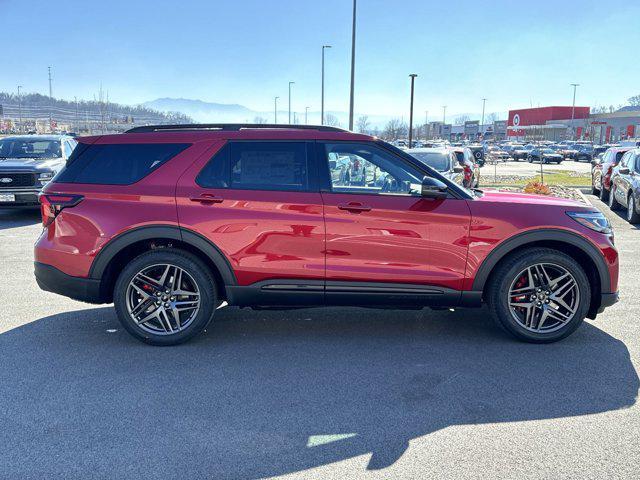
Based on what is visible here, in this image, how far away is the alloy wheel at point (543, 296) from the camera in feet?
15.6

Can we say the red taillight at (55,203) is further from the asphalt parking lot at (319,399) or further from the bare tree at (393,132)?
the bare tree at (393,132)

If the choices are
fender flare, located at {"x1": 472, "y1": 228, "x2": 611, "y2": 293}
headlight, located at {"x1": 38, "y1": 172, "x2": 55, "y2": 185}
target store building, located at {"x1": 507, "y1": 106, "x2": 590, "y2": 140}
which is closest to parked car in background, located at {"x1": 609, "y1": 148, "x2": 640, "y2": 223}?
fender flare, located at {"x1": 472, "y1": 228, "x2": 611, "y2": 293}

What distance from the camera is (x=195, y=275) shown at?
15.3ft

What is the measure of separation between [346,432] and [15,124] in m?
134

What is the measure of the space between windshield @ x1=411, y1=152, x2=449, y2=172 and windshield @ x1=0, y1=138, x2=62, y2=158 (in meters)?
8.54

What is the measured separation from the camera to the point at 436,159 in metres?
14.1

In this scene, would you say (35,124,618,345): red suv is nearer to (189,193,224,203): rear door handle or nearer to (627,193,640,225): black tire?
(189,193,224,203): rear door handle

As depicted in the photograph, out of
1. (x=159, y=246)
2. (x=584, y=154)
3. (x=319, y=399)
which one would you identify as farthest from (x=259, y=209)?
(x=584, y=154)

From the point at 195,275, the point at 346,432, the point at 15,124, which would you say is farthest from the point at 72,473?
the point at 15,124

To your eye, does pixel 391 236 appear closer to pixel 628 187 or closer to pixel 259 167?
pixel 259 167

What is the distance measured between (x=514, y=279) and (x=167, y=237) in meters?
2.89

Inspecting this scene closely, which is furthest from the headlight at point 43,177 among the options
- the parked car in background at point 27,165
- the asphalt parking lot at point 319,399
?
the asphalt parking lot at point 319,399

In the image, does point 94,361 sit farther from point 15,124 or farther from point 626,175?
point 15,124

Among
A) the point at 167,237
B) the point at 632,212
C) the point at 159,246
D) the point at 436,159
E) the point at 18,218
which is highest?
the point at 436,159
